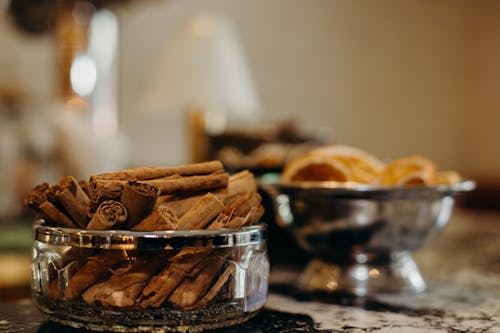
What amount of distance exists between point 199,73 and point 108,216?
214 cm

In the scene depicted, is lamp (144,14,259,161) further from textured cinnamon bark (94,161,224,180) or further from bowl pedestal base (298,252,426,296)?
textured cinnamon bark (94,161,224,180)

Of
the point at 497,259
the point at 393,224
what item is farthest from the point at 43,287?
the point at 497,259

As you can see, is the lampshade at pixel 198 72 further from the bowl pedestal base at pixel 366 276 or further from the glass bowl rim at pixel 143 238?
the glass bowl rim at pixel 143 238

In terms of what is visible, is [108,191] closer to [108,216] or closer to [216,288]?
[108,216]

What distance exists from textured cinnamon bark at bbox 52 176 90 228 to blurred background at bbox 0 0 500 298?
586mm

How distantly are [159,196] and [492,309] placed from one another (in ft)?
1.38

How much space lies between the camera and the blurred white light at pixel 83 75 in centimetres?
305

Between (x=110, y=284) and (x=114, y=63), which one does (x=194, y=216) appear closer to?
(x=110, y=284)

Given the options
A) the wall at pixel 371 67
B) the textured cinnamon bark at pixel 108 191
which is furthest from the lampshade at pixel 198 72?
the textured cinnamon bark at pixel 108 191

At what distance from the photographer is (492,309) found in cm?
79

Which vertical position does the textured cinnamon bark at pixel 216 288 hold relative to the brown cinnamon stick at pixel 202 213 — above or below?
below

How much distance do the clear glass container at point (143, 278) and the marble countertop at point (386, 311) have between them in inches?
1.9

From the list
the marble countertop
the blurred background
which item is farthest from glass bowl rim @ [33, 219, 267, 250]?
the blurred background

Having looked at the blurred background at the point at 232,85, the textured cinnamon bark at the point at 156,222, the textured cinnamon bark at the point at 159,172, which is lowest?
the textured cinnamon bark at the point at 156,222
